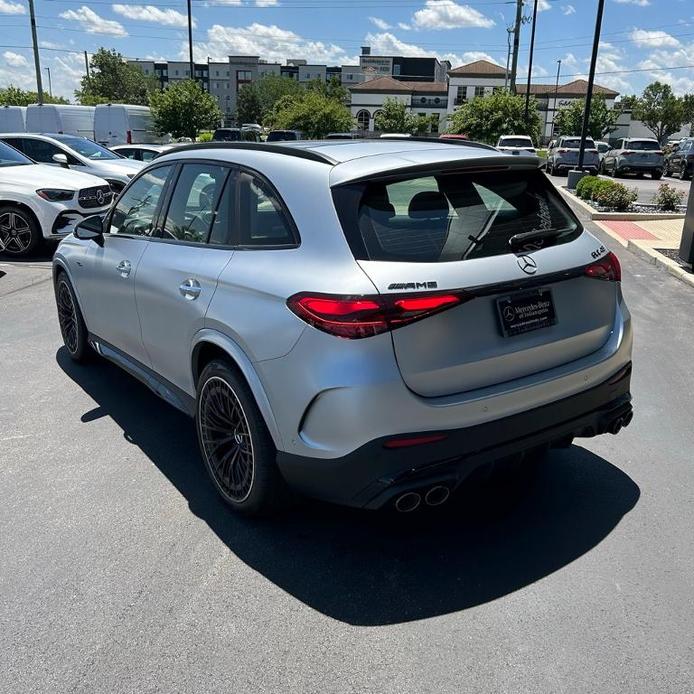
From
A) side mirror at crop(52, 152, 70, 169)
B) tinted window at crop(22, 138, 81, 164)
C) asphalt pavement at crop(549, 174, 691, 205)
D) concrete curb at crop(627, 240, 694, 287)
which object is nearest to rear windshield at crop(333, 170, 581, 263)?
concrete curb at crop(627, 240, 694, 287)

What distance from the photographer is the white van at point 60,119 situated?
3052 cm

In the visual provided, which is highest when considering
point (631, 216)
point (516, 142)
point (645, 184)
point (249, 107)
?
point (249, 107)

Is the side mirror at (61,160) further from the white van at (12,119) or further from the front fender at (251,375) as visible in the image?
the white van at (12,119)

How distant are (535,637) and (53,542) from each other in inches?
86.3

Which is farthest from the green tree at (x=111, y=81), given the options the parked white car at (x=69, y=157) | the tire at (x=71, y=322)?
the tire at (x=71, y=322)

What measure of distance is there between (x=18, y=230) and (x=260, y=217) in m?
8.34

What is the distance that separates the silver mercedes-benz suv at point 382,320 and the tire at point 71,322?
1848mm

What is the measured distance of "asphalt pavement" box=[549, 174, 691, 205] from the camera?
22.2 m

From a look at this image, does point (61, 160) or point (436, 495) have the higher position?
point (61, 160)

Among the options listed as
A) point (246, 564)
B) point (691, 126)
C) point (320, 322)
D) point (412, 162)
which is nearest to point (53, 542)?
point (246, 564)

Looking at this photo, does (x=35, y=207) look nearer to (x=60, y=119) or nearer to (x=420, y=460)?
(x=420, y=460)

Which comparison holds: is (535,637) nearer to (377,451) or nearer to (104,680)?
(377,451)

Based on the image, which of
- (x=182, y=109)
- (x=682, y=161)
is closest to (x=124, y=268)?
(x=682, y=161)

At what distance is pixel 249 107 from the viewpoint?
99.7 metres
